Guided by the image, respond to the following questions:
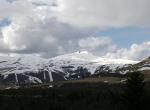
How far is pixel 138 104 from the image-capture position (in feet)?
99.1

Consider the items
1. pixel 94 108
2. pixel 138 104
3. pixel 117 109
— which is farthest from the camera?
pixel 94 108

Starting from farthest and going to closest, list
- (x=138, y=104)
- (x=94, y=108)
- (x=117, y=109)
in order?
(x=94, y=108) → (x=117, y=109) → (x=138, y=104)

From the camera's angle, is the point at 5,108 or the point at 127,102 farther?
the point at 5,108

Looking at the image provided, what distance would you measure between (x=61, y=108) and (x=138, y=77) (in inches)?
311

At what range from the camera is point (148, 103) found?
3069 centimetres

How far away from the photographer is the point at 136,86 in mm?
31141

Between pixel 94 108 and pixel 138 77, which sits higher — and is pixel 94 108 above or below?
below

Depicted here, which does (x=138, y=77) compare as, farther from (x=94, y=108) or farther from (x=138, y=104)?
(x=94, y=108)

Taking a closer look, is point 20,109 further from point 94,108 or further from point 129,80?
point 129,80

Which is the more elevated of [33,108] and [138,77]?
[138,77]

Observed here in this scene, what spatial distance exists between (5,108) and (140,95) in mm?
12643

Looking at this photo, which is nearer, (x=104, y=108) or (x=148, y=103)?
(x=148, y=103)

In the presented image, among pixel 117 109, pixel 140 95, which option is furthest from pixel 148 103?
pixel 117 109

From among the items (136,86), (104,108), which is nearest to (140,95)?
(136,86)
